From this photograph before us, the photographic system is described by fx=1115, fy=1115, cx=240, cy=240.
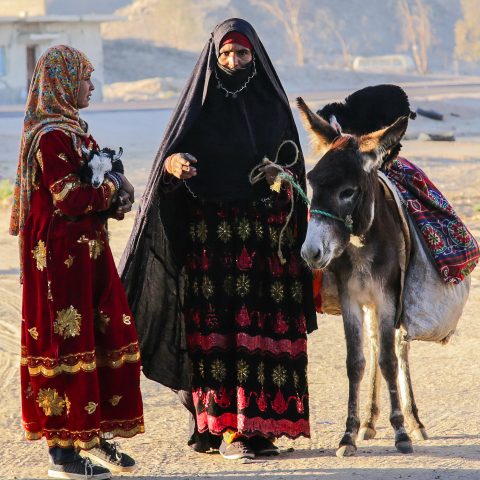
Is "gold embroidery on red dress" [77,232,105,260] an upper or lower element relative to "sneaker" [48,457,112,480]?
upper

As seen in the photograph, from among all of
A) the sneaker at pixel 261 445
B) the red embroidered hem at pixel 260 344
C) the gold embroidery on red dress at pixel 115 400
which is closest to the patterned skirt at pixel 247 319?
the red embroidered hem at pixel 260 344

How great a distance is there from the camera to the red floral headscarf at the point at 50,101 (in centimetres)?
442

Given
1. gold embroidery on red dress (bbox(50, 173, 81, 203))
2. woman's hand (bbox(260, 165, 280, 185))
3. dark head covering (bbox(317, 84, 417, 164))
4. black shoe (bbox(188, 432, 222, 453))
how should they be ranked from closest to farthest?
gold embroidery on red dress (bbox(50, 173, 81, 203)), woman's hand (bbox(260, 165, 280, 185)), black shoe (bbox(188, 432, 222, 453)), dark head covering (bbox(317, 84, 417, 164))

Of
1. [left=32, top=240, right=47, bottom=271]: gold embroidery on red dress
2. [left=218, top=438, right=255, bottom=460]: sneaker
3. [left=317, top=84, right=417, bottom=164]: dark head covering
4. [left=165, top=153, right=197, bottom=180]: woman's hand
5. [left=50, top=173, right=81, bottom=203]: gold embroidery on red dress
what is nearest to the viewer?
[left=50, top=173, right=81, bottom=203]: gold embroidery on red dress

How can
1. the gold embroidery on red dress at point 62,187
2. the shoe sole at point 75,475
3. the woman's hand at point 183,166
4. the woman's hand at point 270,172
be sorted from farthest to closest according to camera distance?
the woman's hand at point 270,172, the woman's hand at point 183,166, the shoe sole at point 75,475, the gold embroidery on red dress at point 62,187

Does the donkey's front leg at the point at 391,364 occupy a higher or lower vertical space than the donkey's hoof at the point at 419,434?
higher

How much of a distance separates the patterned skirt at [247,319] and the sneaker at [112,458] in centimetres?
49

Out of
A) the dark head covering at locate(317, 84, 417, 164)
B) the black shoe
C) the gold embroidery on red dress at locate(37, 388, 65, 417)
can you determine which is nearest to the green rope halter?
the dark head covering at locate(317, 84, 417, 164)

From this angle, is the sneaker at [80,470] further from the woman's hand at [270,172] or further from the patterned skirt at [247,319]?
the woman's hand at [270,172]

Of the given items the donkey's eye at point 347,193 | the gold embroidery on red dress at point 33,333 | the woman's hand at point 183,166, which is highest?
the woman's hand at point 183,166

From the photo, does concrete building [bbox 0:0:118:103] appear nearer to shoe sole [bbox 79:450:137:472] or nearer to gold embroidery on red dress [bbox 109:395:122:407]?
shoe sole [bbox 79:450:137:472]

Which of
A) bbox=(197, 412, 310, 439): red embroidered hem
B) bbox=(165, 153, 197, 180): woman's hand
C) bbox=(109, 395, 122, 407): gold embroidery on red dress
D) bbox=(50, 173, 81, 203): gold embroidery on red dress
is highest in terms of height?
bbox=(165, 153, 197, 180): woman's hand

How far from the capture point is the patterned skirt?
198 inches

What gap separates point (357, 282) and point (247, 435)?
0.87 m
